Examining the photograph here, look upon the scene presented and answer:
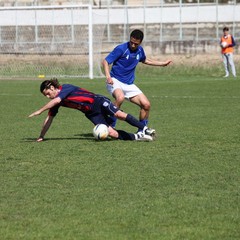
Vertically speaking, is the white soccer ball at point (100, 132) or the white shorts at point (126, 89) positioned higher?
the white shorts at point (126, 89)

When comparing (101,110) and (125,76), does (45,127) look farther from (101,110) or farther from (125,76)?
(125,76)

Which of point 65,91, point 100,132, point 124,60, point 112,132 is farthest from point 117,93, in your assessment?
point 65,91

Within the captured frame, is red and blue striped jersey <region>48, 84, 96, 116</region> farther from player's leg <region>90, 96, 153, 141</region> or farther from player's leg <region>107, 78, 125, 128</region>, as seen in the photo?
player's leg <region>107, 78, 125, 128</region>

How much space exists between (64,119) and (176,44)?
23.2 metres

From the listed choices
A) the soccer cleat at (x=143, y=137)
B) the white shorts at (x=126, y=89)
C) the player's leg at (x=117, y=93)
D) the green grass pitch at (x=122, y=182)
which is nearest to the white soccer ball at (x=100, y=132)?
the green grass pitch at (x=122, y=182)

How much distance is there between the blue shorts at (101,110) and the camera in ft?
42.1

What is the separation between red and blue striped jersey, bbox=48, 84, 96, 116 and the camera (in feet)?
41.1

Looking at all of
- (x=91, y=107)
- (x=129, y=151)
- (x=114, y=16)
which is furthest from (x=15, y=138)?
(x=114, y=16)

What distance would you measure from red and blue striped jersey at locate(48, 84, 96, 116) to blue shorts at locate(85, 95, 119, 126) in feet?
0.26

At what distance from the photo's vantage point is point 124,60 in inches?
554

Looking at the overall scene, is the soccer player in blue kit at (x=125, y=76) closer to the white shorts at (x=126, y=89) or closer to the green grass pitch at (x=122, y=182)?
the white shorts at (x=126, y=89)

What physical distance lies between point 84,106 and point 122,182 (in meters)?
3.99

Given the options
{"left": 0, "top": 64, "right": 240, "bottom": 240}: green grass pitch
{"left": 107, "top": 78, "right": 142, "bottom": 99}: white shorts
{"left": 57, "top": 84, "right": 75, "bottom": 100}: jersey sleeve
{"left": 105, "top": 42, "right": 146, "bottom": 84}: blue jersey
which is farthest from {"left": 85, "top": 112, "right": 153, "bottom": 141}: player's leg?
{"left": 105, "top": 42, "right": 146, "bottom": 84}: blue jersey

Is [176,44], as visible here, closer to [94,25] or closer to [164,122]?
[94,25]
